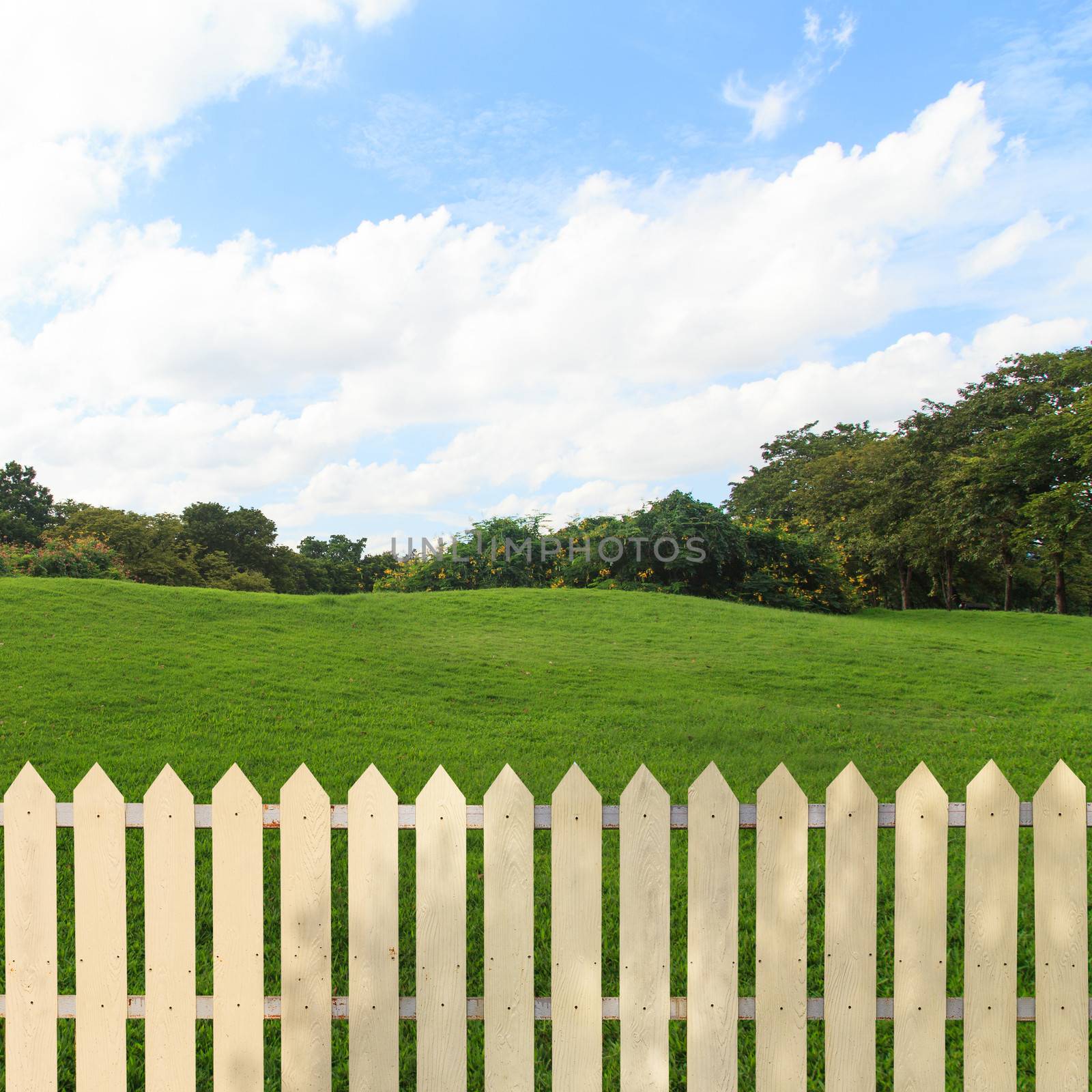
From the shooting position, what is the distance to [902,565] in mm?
32938

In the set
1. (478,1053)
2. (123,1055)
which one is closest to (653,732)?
(478,1053)

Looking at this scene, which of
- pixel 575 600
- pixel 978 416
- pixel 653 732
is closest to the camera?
pixel 653 732

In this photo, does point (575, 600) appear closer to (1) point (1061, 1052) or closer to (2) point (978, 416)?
(1) point (1061, 1052)

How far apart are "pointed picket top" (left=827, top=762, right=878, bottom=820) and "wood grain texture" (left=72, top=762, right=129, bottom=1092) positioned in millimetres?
2456

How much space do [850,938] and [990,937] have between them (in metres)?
0.50

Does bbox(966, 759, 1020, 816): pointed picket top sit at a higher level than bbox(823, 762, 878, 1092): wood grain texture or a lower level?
higher

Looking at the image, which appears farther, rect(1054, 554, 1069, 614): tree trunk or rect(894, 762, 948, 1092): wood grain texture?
rect(1054, 554, 1069, 614): tree trunk

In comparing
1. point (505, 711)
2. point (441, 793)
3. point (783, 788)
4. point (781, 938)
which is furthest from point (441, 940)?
point (505, 711)

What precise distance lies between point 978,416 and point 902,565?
21.5 feet

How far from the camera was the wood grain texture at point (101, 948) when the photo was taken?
293 centimetres

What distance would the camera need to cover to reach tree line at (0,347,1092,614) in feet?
64.4

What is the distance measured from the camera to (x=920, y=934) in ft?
9.59

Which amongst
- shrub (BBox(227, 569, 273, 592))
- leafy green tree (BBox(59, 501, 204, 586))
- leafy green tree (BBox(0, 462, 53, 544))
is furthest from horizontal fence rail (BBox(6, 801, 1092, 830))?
leafy green tree (BBox(0, 462, 53, 544))

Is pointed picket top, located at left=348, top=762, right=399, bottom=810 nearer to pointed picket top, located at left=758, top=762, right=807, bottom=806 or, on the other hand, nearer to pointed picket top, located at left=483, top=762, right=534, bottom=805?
pointed picket top, located at left=483, top=762, right=534, bottom=805
